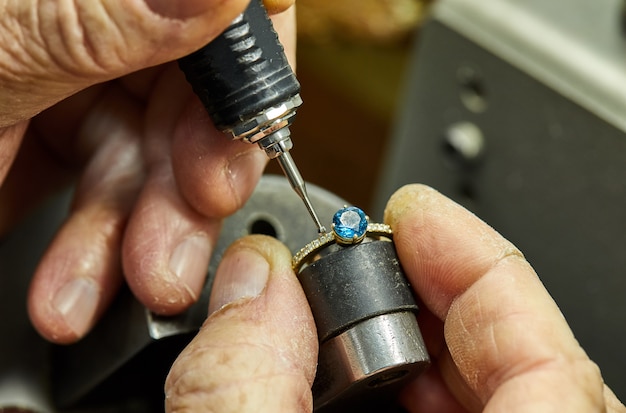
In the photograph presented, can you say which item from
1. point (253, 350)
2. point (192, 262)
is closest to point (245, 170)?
point (192, 262)

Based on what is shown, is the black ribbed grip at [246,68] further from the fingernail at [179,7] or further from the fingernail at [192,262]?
the fingernail at [192,262]

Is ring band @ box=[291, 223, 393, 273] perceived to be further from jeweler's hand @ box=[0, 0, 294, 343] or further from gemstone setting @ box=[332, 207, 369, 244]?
jeweler's hand @ box=[0, 0, 294, 343]

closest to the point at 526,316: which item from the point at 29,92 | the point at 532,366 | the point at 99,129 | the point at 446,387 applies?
the point at 532,366

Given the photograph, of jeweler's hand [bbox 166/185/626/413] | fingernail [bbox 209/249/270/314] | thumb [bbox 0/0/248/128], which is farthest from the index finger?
thumb [bbox 0/0/248/128]

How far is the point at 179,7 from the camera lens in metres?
0.46

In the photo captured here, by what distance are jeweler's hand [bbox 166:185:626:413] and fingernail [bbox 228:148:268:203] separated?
66 mm

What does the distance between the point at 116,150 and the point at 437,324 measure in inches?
14.2

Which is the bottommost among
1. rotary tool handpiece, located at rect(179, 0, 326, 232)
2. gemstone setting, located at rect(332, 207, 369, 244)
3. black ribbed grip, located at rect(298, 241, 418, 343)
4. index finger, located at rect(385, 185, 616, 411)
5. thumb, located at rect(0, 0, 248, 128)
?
index finger, located at rect(385, 185, 616, 411)

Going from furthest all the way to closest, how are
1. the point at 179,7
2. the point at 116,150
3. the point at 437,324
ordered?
the point at 116,150 < the point at 437,324 < the point at 179,7

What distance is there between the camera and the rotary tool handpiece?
0.50 metres

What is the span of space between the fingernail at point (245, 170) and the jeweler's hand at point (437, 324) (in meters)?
0.07

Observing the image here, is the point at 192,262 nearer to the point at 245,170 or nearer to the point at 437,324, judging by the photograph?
the point at 245,170

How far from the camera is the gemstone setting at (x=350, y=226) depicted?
0.52m

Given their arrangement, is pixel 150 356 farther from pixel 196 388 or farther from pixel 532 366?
pixel 532 366
